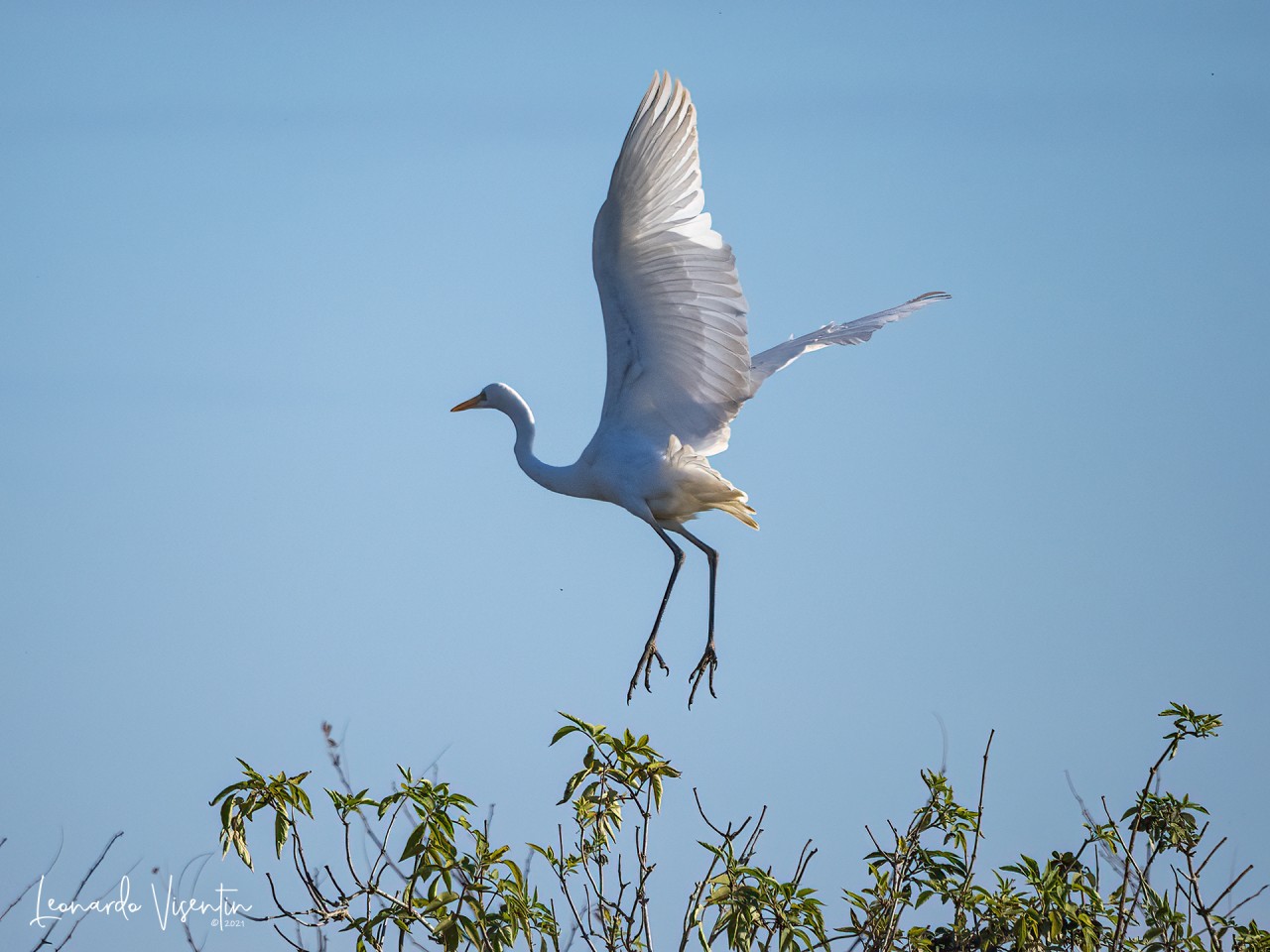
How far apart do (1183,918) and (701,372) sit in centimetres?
408

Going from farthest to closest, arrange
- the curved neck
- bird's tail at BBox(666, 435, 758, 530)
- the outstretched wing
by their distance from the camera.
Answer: the curved neck
bird's tail at BBox(666, 435, 758, 530)
the outstretched wing

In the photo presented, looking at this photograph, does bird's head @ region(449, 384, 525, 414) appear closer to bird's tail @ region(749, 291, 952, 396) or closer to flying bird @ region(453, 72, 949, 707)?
flying bird @ region(453, 72, 949, 707)

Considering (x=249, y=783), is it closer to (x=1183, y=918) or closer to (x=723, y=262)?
(x=1183, y=918)

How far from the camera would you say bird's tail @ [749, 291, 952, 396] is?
10125 mm

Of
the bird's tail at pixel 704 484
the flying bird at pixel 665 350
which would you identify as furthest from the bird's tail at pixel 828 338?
the bird's tail at pixel 704 484

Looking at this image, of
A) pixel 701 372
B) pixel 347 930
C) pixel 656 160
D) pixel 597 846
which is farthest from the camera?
pixel 701 372

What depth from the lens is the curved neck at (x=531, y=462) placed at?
9891mm

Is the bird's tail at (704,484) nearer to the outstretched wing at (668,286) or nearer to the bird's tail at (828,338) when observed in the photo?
the outstretched wing at (668,286)

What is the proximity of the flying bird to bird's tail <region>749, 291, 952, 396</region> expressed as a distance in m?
0.03

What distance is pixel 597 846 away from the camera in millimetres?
5250

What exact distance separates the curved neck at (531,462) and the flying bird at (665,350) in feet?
0.04

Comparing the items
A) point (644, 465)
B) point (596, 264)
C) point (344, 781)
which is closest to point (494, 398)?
point (644, 465)

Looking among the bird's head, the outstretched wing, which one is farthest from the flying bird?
the bird's head

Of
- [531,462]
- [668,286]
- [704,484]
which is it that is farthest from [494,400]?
[668,286]
